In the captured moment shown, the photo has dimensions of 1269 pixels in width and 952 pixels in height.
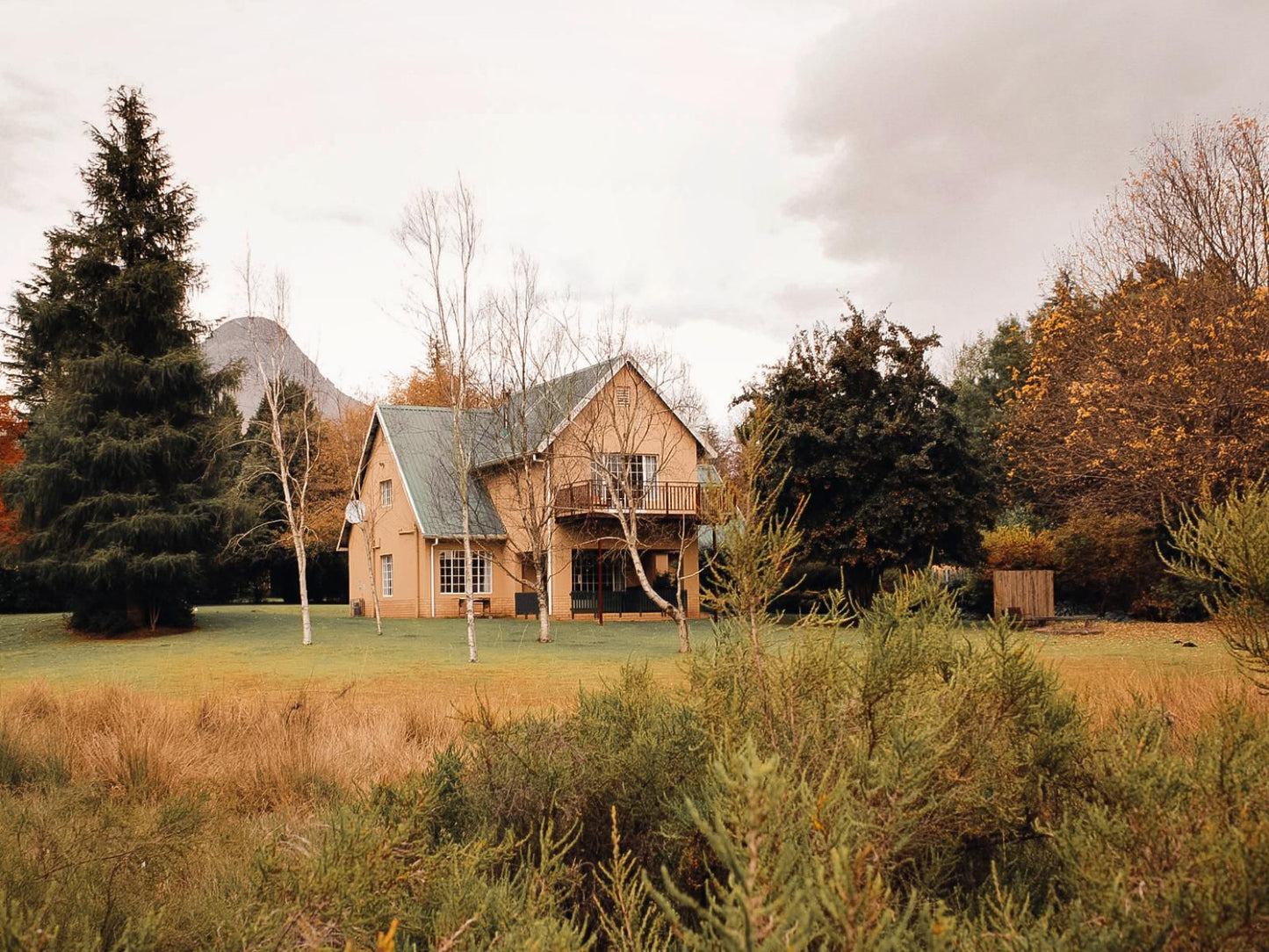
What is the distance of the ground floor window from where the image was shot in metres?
35.3

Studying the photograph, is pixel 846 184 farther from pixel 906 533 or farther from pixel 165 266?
pixel 165 266

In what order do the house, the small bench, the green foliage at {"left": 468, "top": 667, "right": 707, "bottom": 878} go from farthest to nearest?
the house
the small bench
the green foliage at {"left": 468, "top": 667, "right": 707, "bottom": 878}

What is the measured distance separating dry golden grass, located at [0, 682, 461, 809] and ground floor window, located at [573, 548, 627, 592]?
81.0ft

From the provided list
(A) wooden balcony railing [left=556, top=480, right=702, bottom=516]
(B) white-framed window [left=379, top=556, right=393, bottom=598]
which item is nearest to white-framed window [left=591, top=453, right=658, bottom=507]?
(A) wooden balcony railing [left=556, top=480, right=702, bottom=516]

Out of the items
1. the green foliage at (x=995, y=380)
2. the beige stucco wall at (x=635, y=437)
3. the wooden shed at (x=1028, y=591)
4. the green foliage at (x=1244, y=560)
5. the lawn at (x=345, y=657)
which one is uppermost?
the green foliage at (x=995, y=380)

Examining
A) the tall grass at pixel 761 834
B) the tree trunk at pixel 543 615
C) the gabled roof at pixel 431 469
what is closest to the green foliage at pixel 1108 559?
the tree trunk at pixel 543 615

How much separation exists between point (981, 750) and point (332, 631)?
26988 millimetres

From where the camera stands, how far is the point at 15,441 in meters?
36.6

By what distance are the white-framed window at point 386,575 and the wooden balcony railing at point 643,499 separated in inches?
366

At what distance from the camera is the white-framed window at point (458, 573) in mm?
35250

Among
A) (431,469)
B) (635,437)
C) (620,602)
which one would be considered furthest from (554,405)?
(431,469)

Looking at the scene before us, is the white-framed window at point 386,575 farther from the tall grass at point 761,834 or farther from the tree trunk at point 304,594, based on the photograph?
the tall grass at point 761,834

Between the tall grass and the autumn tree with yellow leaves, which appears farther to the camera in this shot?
the autumn tree with yellow leaves

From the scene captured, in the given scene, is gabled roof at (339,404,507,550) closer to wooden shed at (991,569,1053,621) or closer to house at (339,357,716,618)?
house at (339,357,716,618)
